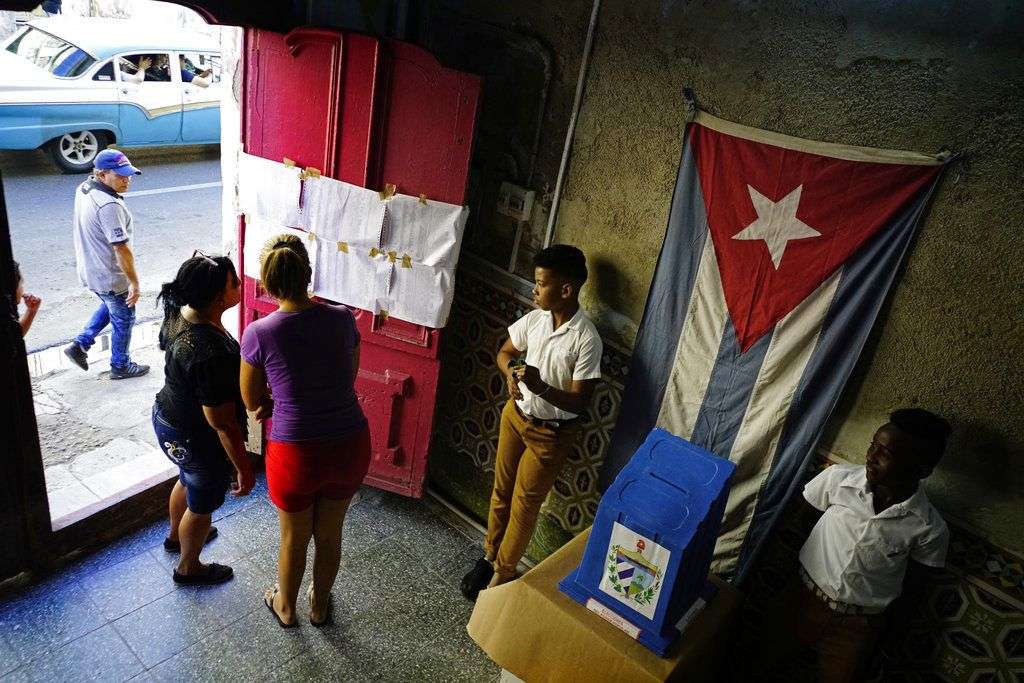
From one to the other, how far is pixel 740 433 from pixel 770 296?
55 centimetres

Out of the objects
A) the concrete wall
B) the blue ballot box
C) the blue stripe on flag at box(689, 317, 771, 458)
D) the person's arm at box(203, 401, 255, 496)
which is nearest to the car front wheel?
the person's arm at box(203, 401, 255, 496)

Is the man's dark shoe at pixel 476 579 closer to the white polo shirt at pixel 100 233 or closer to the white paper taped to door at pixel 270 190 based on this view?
the white paper taped to door at pixel 270 190

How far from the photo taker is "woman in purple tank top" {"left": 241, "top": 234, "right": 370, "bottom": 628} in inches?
97.5

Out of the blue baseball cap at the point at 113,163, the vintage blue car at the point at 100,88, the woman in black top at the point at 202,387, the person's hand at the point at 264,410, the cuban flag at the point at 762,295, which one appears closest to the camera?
the cuban flag at the point at 762,295

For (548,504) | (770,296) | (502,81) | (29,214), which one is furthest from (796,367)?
(29,214)

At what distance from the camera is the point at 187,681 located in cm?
280

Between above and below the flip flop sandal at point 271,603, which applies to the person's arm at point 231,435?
above

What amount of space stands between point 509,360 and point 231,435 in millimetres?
1189

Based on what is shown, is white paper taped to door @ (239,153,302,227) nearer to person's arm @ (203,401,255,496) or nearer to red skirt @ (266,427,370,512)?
person's arm @ (203,401,255,496)

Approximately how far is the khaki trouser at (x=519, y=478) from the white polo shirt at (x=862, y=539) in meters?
1.03

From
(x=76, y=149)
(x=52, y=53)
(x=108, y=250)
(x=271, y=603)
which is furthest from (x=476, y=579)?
(x=52, y=53)

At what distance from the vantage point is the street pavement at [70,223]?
555cm

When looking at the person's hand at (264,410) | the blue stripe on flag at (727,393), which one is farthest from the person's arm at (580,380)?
the person's hand at (264,410)

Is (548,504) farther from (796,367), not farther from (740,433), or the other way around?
(796,367)
